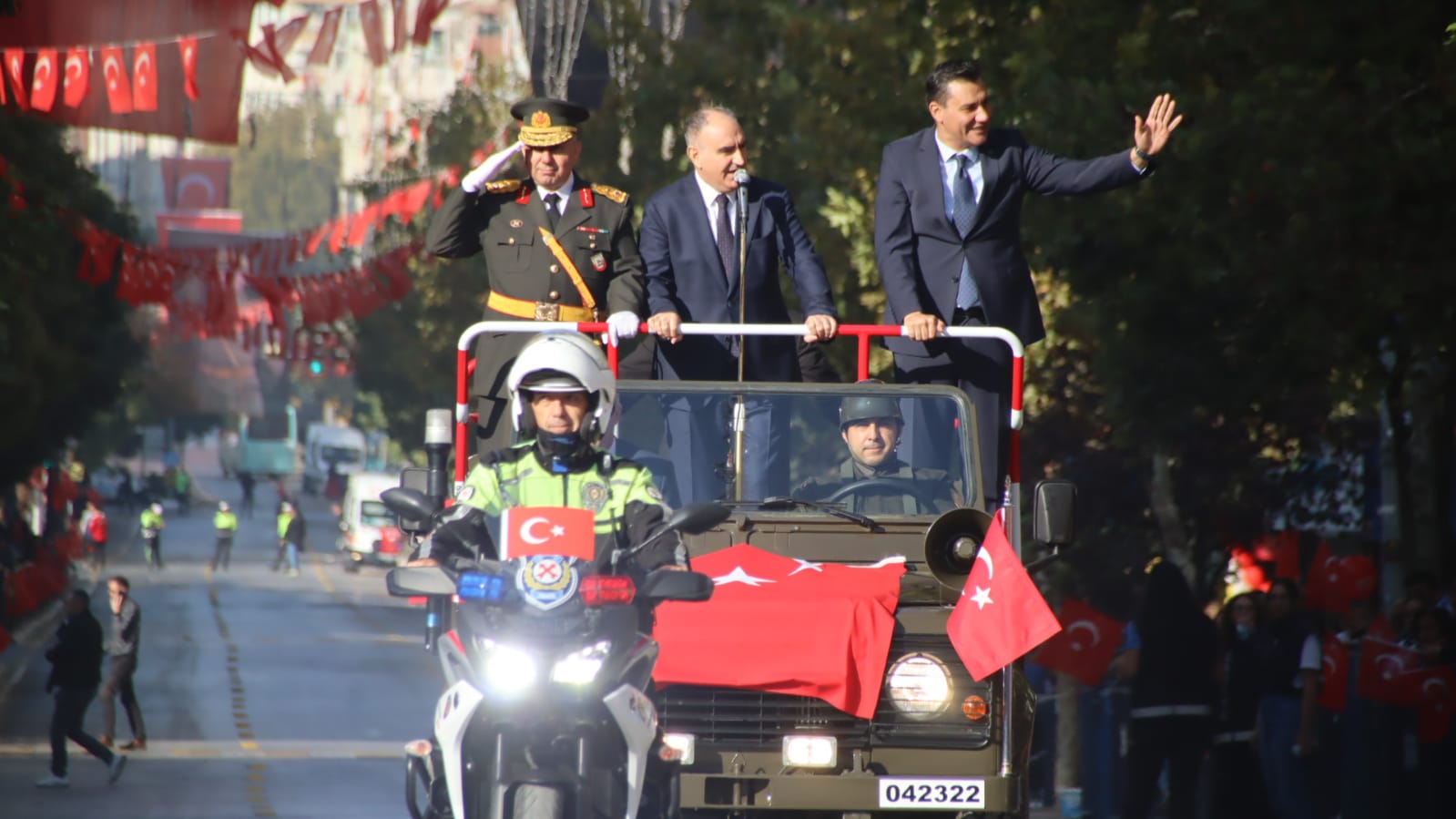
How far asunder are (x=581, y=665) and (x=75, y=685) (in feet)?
54.9

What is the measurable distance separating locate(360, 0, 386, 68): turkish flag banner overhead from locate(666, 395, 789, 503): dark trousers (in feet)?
40.2

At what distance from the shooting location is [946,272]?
9.93 m

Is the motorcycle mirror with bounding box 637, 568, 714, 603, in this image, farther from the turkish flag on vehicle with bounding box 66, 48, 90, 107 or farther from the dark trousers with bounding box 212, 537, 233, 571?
the dark trousers with bounding box 212, 537, 233, 571

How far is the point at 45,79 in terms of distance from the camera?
61.0 feet

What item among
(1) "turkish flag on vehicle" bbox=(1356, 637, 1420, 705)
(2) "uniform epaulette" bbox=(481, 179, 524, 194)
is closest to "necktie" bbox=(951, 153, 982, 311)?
(2) "uniform epaulette" bbox=(481, 179, 524, 194)

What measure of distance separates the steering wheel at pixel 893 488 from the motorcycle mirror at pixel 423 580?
2.90 meters

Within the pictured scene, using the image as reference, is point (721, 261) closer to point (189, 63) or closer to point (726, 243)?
point (726, 243)

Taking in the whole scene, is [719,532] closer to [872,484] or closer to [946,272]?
[872,484]

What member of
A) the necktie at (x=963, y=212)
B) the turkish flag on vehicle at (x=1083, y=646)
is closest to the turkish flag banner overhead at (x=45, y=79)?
the turkish flag on vehicle at (x=1083, y=646)

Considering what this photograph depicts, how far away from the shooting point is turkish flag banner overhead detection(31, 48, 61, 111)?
18.5 m

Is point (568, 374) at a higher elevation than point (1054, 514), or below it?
higher

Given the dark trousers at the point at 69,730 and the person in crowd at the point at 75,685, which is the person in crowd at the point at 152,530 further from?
the dark trousers at the point at 69,730

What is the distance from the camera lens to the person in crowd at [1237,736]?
44.2 ft

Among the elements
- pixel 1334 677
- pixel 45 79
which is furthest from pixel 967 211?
pixel 45 79
